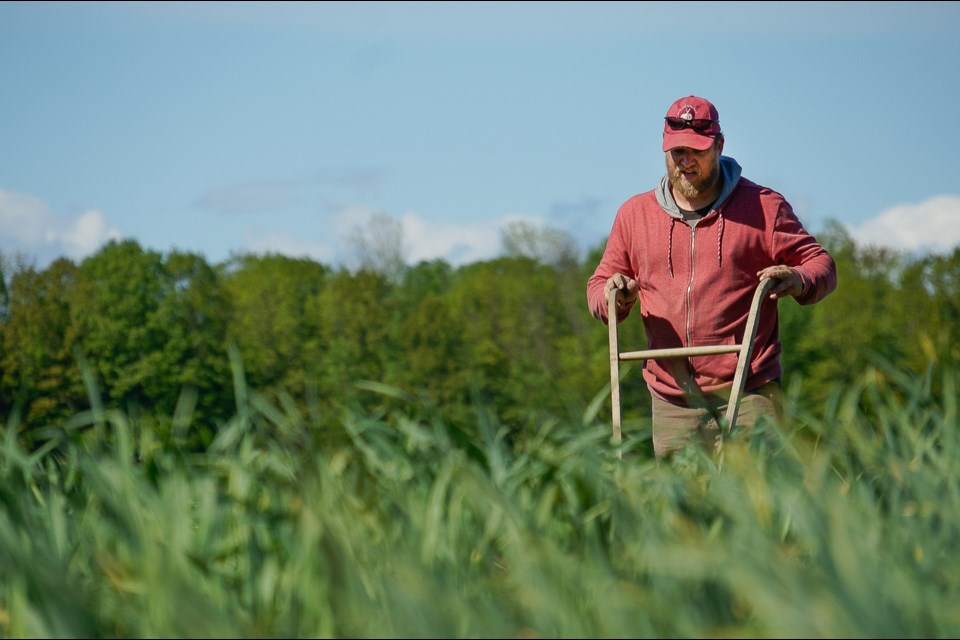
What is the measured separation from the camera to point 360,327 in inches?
2434

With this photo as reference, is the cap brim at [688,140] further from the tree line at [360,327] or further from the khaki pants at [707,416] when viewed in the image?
the tree line at [360,327]

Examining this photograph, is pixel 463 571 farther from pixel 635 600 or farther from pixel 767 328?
pixel 767 328

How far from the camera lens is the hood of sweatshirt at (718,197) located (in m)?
5.23

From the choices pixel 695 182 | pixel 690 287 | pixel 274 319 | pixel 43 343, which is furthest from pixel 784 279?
pixel 274 319

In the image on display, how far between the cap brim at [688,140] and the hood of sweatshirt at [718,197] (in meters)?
0.23

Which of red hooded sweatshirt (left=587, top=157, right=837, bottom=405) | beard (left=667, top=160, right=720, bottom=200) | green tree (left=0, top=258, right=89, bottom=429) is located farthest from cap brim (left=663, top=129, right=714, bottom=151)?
green tree (left=0, top=258, right=89, bottom=429)

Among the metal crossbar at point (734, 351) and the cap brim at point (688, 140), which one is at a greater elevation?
the cap brim at point (688, 140)

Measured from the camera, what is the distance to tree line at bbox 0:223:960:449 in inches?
1939

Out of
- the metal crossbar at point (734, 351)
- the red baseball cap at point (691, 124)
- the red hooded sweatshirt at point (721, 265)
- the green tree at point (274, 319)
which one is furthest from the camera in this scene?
the green tree at point (274, 319)

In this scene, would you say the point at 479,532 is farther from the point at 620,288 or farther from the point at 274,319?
the point at 274,319

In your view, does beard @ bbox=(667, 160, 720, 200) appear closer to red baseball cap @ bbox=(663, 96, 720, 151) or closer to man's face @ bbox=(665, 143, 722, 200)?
man's face @ bbox=(665, 143, 722, 200)

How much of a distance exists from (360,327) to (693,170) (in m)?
56.9

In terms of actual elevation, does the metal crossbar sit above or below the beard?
below

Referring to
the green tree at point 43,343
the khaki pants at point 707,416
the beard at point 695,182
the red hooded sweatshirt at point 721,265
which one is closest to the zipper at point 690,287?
the red hooded sweatshirt at point 721,265
